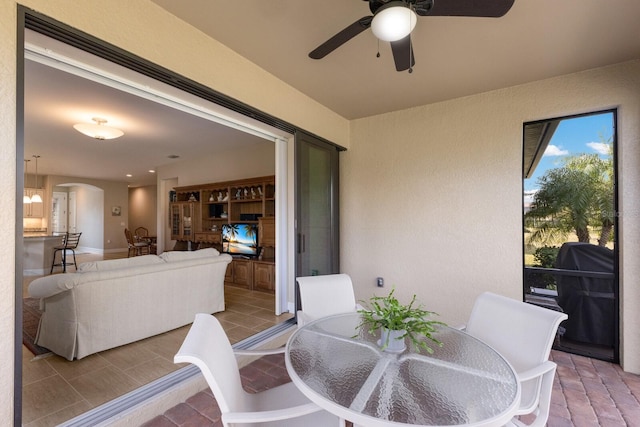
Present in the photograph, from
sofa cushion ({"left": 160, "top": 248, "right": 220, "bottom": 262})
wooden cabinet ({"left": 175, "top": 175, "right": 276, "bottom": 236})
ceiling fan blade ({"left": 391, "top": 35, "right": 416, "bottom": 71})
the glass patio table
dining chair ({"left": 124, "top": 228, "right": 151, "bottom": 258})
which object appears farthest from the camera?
dining chair ({"left": 124, "top": 228, "right": 151, "bottom": 258})

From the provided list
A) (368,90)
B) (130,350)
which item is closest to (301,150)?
(368,90)

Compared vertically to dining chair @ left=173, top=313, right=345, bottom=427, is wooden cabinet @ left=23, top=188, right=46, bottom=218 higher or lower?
higher

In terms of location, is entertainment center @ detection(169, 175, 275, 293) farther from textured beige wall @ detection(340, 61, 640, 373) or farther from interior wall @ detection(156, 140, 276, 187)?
textured beige wall @ detection(340, 61, 640, 373)

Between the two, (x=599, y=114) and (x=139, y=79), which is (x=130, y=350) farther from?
(x=599, y=114)

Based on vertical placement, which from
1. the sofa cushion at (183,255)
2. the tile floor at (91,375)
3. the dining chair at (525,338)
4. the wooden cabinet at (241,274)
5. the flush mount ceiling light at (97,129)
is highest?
the flush mount ceiling light at (97,129)

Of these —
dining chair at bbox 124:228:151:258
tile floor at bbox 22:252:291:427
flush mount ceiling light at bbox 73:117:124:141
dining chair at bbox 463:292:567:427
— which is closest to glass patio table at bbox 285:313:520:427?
dining chair at bbox 463:292:567:427

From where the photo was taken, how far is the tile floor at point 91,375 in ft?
5.99

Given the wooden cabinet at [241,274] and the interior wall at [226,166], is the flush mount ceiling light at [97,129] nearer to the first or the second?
the interior wall at [226,166]

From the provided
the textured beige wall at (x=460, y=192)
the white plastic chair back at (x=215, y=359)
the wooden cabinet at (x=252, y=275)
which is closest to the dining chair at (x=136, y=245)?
the wooden cabinet at (x=252, y=275)

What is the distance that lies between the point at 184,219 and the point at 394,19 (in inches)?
246

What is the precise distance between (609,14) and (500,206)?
1705 mm

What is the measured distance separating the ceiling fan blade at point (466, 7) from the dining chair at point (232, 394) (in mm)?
1857

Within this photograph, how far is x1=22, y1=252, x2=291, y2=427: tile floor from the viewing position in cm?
183

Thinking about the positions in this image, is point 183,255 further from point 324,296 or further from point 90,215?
point 90,215
